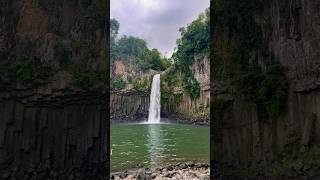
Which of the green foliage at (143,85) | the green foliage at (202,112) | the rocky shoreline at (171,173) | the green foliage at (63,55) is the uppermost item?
the green foliage at (143,85)

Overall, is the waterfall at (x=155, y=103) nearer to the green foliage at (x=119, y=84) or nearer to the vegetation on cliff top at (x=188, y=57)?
the vegetation on cliff top at (x=188, y=57)

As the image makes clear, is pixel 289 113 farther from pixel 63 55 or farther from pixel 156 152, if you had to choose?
pixel 156 152

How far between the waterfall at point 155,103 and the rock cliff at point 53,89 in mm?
28614

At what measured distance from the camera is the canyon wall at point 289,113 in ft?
23.4

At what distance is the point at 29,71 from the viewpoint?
27.8 feet

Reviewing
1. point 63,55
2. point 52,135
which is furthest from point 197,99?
point 52,135

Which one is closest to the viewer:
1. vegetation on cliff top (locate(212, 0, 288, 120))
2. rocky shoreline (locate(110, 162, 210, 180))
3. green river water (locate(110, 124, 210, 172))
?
vegetation on cliff top (locate(212, 0, 288, 120))

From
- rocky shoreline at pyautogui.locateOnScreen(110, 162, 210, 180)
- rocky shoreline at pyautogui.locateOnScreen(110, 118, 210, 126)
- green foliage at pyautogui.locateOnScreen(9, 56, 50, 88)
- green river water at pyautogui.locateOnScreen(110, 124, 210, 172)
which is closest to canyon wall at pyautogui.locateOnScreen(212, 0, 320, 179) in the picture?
rocky shoreline at pyautogui.locateOnScreen(110, 162, 210, 180)

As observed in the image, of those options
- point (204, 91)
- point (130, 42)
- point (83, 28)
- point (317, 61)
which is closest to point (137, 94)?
point (204, 91)

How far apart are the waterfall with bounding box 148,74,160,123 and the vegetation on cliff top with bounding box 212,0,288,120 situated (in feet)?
93.3

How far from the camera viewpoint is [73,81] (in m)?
8.89

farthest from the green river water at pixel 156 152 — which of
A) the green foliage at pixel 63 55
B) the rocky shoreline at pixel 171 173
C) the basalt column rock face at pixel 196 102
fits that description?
the basalt column rock face at pixel 196 102

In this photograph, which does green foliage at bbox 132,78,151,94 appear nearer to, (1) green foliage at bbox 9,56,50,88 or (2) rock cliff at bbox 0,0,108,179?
(2) rock cliff at bbox 0,0,108,179

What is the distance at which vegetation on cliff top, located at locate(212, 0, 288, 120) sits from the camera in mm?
7875
